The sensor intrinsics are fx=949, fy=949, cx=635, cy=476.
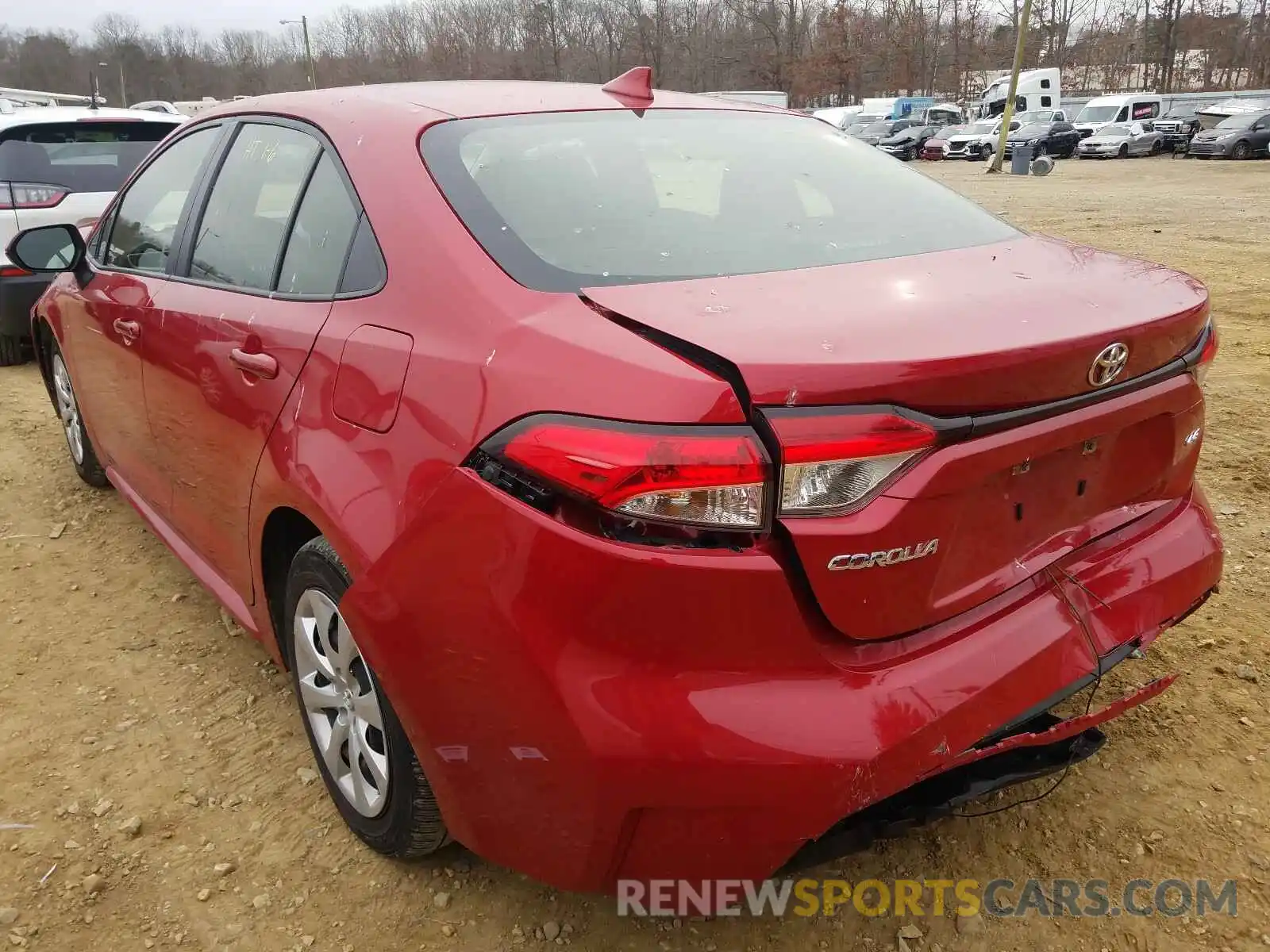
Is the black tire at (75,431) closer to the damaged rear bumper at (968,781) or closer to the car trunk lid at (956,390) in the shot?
the car trunk lid at (956,390)

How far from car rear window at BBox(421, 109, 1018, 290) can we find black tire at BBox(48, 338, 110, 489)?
114 inches

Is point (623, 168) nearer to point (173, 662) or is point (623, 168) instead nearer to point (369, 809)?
point (369, 809)

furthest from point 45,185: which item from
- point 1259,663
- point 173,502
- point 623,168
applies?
point 1259,663

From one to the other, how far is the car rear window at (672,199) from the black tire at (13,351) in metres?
5.87

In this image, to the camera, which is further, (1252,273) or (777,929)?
(1252,273)

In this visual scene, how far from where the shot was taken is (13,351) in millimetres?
6652

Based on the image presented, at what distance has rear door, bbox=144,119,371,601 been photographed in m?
2.12

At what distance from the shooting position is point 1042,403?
157cm

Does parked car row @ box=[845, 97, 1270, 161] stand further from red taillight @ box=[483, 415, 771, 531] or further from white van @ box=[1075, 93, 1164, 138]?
red taillight @ box=[483, 415, 771, 531]

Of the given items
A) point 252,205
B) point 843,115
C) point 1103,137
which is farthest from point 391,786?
point 843,115

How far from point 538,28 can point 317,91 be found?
8831 cm

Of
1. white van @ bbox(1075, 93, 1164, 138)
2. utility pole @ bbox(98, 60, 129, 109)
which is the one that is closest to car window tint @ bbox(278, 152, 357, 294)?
white van @ bbox(1075, 93, 1164, 138)

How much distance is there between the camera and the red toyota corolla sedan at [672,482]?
56.2 inches

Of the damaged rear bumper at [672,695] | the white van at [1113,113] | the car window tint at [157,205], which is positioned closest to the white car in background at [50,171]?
the car window tint at [157,205]
